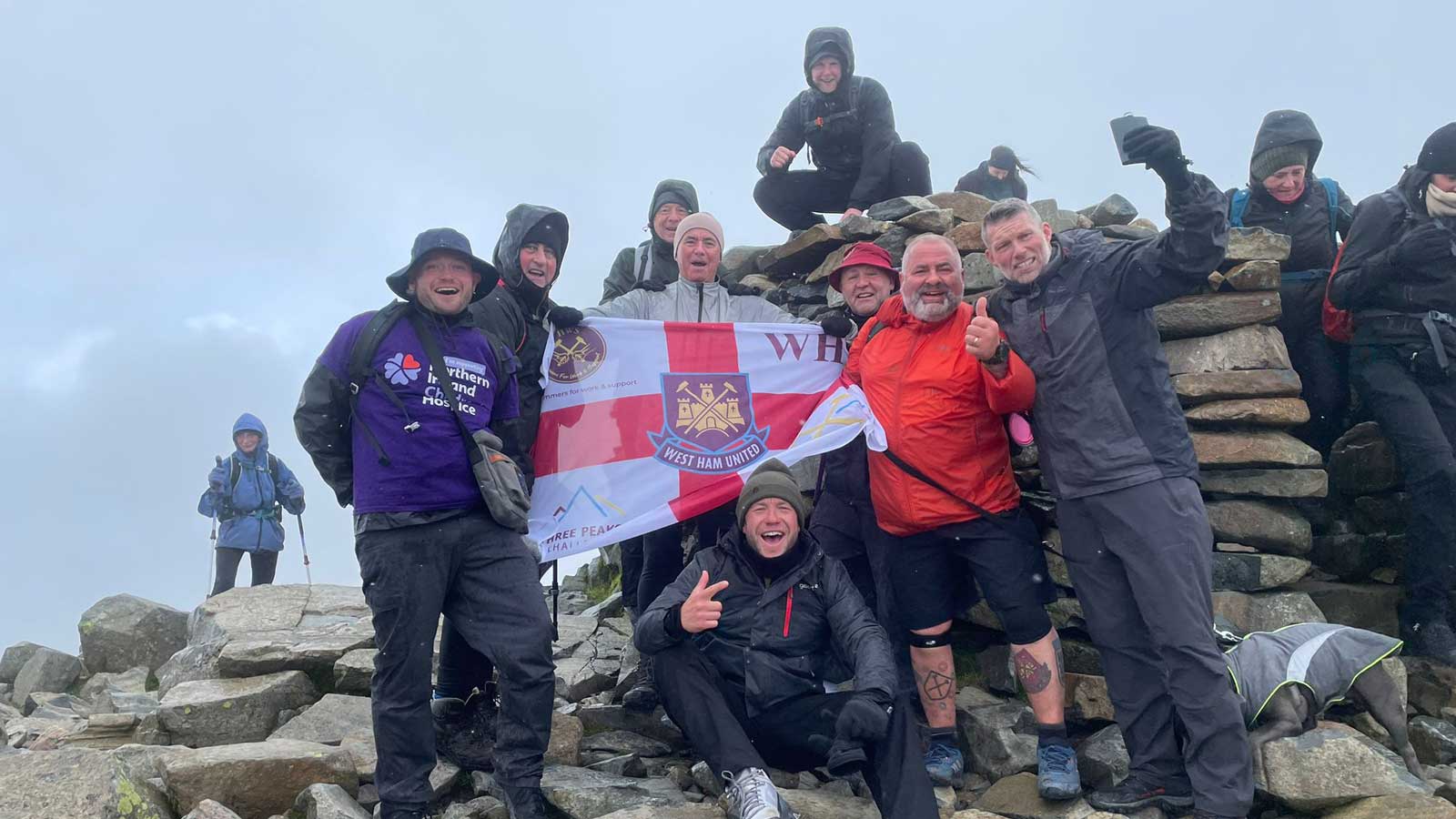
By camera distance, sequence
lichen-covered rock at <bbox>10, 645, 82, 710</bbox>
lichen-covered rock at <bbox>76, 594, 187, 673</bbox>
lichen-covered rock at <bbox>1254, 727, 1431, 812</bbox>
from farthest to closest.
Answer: lichen-covered rock at <bbox>76, 594, 187, 673</bbox> < lichen-covered rock at <bbox>10, 645, 82, 710</bbox> < lichen-covered rock at <bbox>1254, 727, 1431, 812</bbox>

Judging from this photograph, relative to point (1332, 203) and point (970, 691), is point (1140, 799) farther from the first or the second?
point (1332, 203)

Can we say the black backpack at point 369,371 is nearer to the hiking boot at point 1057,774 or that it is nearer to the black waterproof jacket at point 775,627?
the black waterproof jacket at point 775,627

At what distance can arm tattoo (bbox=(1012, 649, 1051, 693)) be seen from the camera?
5.43 metres

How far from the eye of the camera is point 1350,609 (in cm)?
688

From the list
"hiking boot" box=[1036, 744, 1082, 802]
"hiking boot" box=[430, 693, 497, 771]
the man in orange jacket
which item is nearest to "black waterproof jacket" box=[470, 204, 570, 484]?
"hiking boot" box=[430, 693, 497, 771]

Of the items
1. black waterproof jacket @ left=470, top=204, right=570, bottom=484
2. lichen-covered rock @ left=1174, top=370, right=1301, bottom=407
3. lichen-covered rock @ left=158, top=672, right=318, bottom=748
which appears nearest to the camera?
black waterproof jacket @ left=470, top=204, right=570, bottom=484

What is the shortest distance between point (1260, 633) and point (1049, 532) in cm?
173

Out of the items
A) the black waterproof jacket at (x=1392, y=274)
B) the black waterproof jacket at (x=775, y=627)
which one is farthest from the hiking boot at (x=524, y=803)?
the black waterproof jacket at (x=1392, y=274)

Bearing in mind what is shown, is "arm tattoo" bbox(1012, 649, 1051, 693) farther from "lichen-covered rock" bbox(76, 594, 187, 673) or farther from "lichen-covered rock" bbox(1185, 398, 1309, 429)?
"lichen-covered rock" bbox(76, 594, 187, 673)

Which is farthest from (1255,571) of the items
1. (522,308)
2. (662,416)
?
(522,308)

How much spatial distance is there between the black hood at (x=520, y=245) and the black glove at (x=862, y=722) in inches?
142

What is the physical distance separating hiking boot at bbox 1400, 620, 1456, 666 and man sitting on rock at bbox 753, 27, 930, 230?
5.64 meters

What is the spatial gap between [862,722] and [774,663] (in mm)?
748

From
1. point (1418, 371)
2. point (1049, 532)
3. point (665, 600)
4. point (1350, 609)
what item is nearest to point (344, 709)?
point (665, 600)
